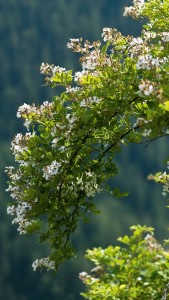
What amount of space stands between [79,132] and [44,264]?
5.33 feet

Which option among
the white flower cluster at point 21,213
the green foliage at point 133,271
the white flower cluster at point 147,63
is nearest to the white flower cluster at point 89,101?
the white flower cluster at point 147,63

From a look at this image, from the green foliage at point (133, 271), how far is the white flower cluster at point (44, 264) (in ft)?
6.26

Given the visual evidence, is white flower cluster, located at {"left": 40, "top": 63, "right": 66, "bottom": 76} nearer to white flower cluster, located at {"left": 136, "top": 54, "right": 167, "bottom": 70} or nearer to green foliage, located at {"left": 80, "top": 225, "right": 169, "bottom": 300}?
white flower cluster, located at {"left": 136, "top": 54, "right": 167, "bottom": 70}

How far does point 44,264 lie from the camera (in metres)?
6.97

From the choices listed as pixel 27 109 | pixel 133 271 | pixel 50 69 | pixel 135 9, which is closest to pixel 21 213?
pixel 27 109

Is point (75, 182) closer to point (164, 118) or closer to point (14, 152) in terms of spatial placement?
point (14, 152)

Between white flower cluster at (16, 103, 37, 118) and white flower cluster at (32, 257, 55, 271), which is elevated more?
white flower cluster at (16, 103, 37, 118)

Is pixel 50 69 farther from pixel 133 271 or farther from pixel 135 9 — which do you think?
pixel 133 271

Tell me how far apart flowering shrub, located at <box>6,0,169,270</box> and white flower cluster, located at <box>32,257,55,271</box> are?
0.5 inches

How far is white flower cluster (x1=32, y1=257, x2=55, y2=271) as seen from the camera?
22.8 feet

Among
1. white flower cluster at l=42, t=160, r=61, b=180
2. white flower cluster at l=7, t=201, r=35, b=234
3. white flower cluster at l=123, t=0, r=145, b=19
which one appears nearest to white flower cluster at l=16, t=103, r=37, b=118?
white flower cluster at l=42, t=160, r=61, b=180

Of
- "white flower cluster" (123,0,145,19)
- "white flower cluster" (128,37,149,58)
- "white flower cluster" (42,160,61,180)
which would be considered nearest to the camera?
"white flower cluster" (128,37,149,58)

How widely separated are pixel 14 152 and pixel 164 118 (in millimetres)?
2051

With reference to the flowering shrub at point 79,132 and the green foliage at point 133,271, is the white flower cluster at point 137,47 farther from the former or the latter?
the green foliage at point 133,271
